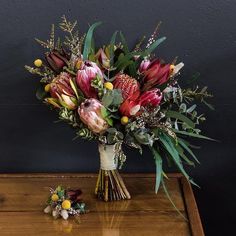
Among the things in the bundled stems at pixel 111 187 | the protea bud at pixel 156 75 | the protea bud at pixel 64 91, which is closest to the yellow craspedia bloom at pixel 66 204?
the bundled stems at pixel 111 187

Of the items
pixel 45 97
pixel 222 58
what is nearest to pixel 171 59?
pixel 222 58

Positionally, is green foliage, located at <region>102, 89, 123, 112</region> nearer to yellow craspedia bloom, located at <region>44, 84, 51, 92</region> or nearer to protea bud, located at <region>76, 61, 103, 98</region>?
protea bud, located at <region>76, 61, 103, 98</region>

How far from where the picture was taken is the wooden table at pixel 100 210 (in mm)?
1202

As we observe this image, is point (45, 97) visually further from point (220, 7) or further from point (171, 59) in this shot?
point (220, 7)

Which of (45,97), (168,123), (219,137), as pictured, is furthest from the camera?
(219,137)

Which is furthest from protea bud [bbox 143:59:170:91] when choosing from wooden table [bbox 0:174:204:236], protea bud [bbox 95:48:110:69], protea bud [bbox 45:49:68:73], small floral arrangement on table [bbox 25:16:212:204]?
wooden table [bbox 0:174:204:236]

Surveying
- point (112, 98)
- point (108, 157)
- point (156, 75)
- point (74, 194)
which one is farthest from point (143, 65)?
point (74, 194)

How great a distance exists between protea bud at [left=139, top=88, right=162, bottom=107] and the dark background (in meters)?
0.31

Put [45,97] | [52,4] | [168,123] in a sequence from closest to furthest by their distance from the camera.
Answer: [168,123] < [45,97] < [52,4]

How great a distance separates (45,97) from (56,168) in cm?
33

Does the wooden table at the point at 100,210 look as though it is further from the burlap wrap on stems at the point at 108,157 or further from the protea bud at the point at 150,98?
the protea bud at the point at 150,98

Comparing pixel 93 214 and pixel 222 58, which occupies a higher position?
pixel 222 58

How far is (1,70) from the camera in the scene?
149 cm

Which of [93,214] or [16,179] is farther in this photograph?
[16,179]
